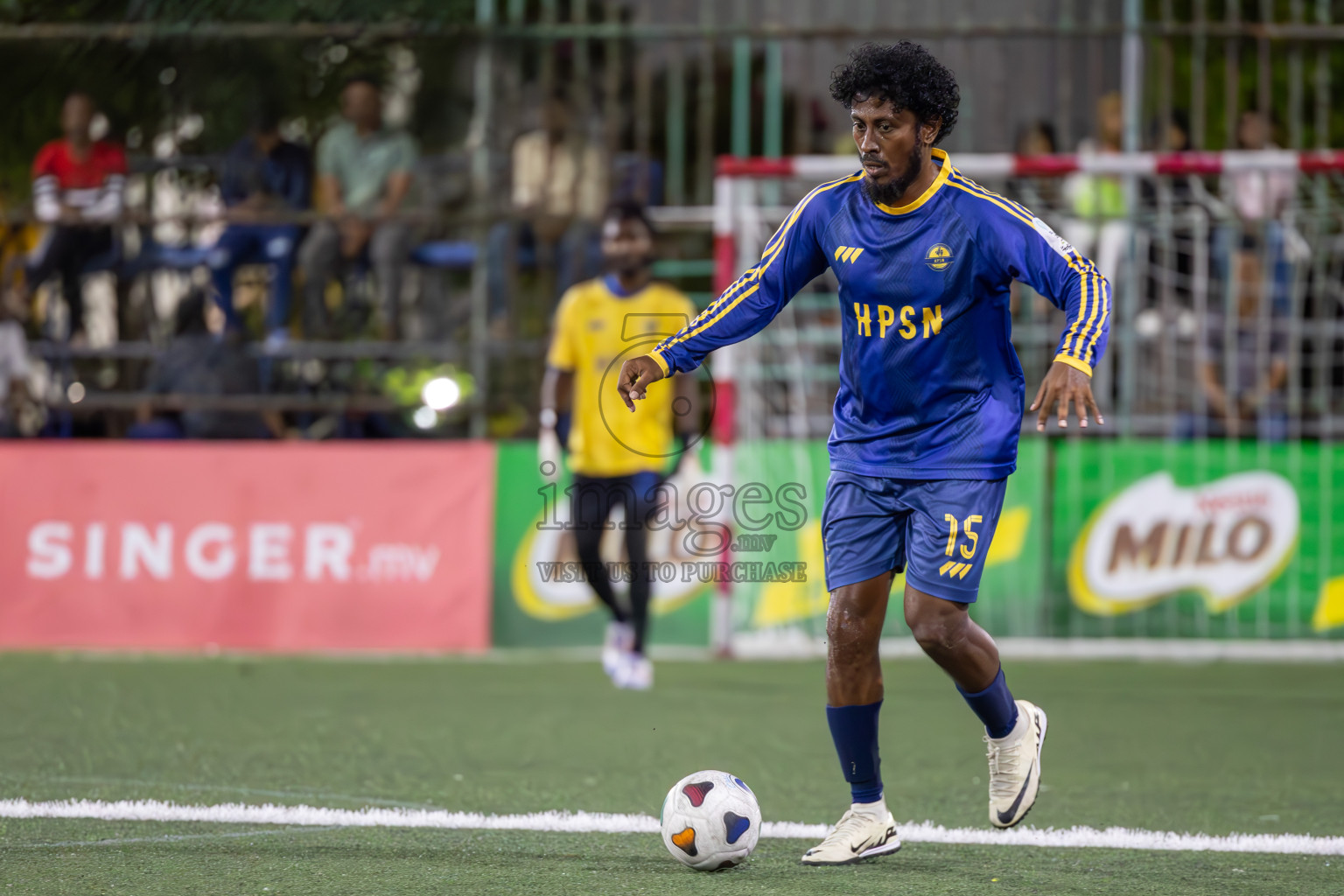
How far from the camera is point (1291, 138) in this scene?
36.2 feet

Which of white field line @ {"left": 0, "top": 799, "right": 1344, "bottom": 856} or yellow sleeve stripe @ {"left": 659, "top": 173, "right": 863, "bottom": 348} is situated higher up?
yellow sleeve stripe @ {"left": 659, "top": 173, "right": 863, "bottom": 348}

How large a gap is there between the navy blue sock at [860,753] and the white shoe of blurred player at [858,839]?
0.13ft

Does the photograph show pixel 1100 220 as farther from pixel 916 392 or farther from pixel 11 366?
pixel 11 366

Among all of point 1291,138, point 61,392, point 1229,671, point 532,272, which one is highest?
point 1291,138

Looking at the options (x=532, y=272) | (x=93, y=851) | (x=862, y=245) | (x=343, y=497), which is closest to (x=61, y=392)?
(x=343, y=497)

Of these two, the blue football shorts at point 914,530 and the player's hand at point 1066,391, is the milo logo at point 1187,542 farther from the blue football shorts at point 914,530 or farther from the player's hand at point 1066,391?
the player's hand at point 1066,391

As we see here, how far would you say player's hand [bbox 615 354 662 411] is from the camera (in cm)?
463

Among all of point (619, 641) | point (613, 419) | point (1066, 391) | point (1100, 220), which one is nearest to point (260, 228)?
point (613, 419)

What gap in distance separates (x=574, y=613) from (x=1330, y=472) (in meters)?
4.48

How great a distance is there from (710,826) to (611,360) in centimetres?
474

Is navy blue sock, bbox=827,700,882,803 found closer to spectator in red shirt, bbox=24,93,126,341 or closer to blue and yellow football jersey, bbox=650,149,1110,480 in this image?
blue and yellow football jersey, bbox=650,149,1110,480

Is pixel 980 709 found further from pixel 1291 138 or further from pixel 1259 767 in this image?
pixel 1291 138

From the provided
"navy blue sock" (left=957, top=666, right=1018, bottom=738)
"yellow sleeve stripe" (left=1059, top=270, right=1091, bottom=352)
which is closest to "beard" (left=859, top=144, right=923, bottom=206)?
"yellow sleeve stripe" (left=1059, top=270, right=1091, bottom=352)

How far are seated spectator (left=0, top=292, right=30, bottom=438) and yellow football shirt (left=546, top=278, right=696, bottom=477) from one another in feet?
13.0
